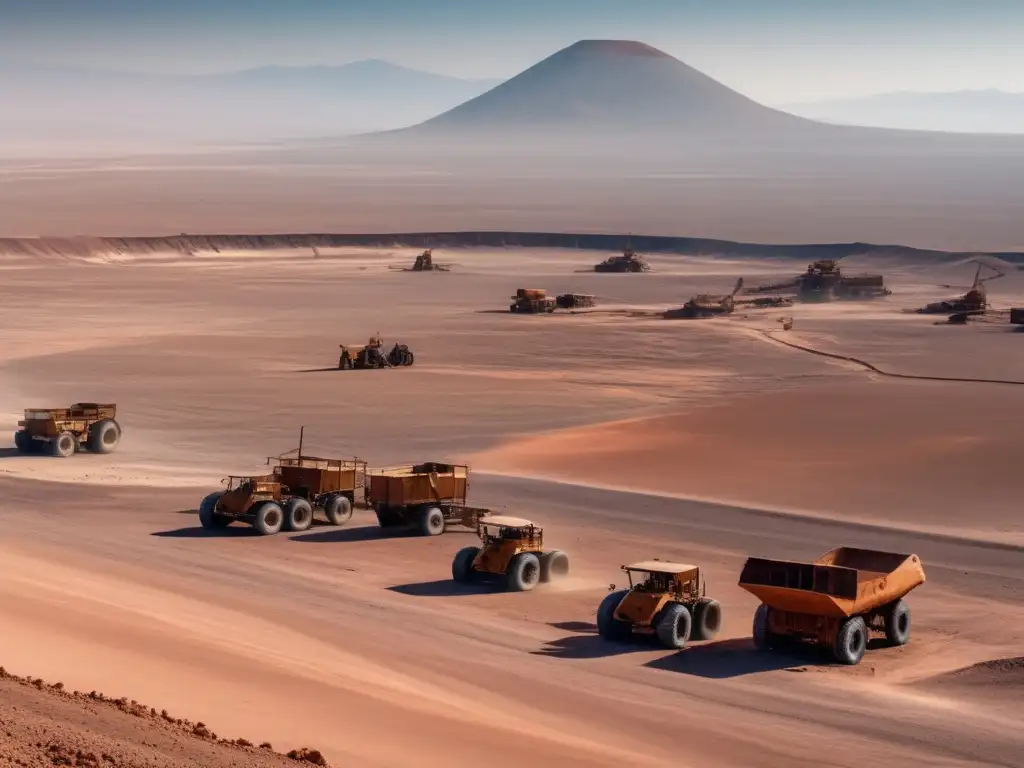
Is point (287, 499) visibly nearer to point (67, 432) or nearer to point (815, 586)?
point (67, 432)

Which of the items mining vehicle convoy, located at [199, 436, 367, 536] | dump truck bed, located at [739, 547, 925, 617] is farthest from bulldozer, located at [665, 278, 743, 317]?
dump truck bed, located at [739, 547, 925, 617]

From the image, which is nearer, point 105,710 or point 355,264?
point 105,710

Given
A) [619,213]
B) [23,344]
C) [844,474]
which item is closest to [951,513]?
[844,474]

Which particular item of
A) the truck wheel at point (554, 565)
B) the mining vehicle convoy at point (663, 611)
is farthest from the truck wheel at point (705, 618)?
the truck wheel at point (554, 565)

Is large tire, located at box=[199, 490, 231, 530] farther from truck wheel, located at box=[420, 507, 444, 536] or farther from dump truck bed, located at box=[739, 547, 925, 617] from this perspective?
dump truck bed, located at box=[739, 547, 925, 617]

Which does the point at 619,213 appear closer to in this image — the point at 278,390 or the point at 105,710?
the point at 278,390

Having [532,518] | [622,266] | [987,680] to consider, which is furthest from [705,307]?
[987,680]
